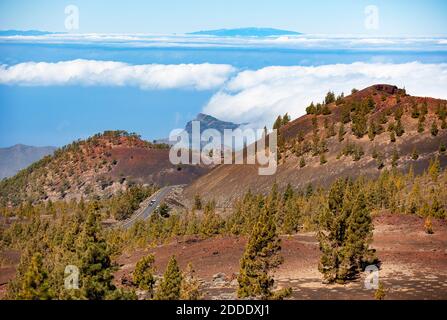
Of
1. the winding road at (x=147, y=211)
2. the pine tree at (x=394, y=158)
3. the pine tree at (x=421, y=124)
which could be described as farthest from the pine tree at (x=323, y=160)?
the winding road at (x=147, y=211)

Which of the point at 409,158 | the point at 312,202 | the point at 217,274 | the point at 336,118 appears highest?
the point at 336,118

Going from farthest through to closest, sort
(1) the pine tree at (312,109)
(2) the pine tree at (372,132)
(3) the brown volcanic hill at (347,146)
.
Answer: (1) the pine tree at (312,109) < (2) the pine tree at (372,132) < (3) the brown volcanic hill at (347,146)

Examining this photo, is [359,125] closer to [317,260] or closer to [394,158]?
[394,158]

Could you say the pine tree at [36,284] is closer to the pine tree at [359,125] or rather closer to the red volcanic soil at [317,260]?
the red volcanic soil at [317,260]

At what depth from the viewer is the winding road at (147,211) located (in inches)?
3909

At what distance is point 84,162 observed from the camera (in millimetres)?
179375

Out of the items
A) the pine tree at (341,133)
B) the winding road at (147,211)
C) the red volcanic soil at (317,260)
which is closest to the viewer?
the red volcanic soil at (317,260)

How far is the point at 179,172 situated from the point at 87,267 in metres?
152

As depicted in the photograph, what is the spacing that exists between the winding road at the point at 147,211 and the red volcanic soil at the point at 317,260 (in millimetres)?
40096

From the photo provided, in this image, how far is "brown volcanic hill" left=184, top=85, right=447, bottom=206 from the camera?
10362 cm

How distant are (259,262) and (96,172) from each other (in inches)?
5855

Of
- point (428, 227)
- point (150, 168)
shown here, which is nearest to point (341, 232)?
point (428, 227)
